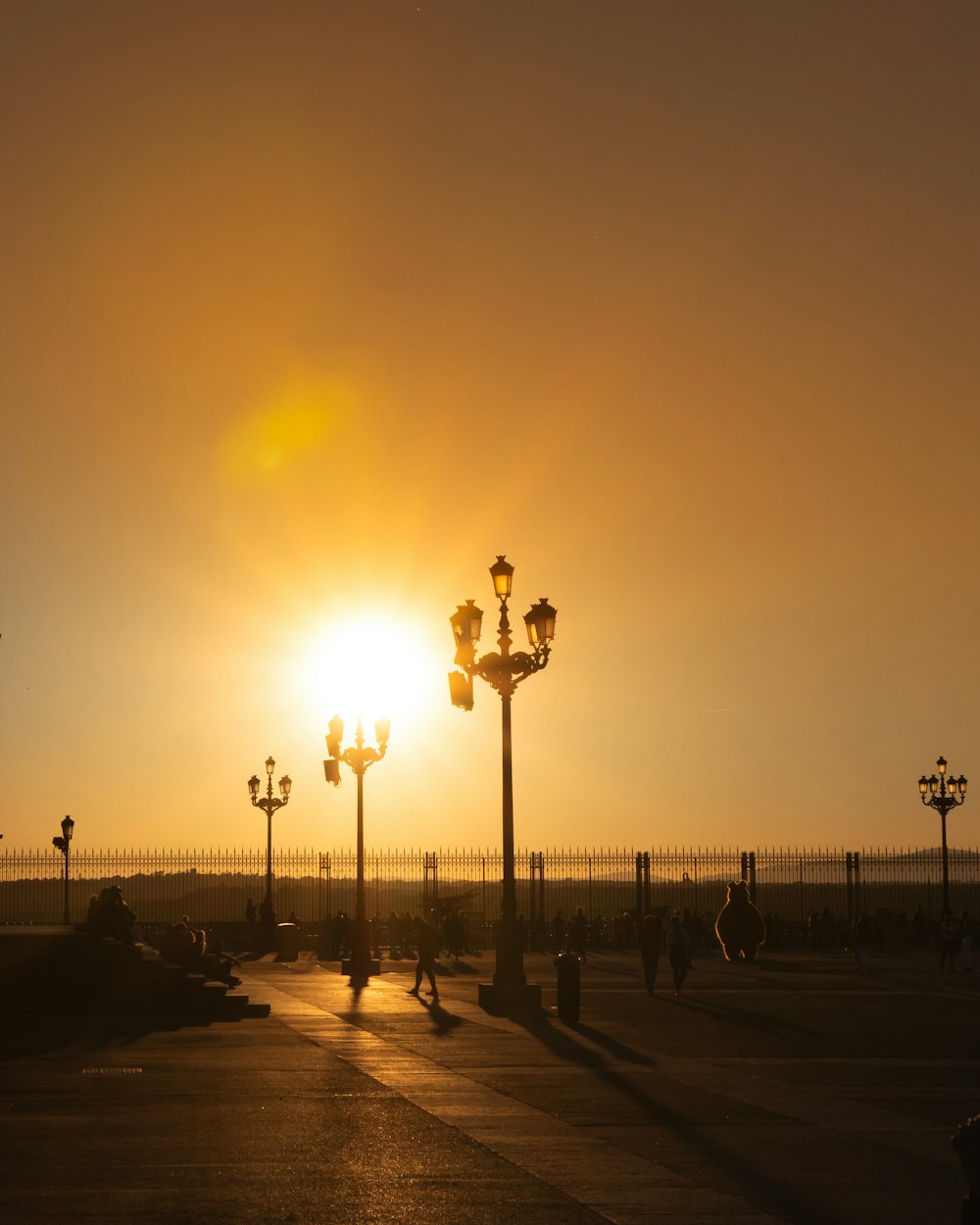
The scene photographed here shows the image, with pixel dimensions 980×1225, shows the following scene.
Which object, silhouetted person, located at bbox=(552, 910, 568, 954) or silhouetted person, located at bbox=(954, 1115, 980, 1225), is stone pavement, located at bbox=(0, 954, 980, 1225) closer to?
silhouetted person, located at bbox=(954, 1115, 980, 1225)

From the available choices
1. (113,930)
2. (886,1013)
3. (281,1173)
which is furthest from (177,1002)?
(281,1173)

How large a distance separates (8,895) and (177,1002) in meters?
123

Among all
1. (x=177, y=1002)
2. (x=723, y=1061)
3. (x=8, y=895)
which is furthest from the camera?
(x=8, y=895)

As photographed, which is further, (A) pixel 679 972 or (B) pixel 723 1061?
(A) pixel 679 972

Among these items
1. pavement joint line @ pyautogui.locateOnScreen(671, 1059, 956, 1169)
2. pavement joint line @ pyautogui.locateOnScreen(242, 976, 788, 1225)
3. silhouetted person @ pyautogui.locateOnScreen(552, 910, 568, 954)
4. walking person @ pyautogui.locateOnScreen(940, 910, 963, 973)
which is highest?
pavement joint line @ pyautogui.locateOnScreen(242, 976, 788, 1225)

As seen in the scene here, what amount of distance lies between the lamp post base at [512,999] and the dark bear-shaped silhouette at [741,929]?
616 inches

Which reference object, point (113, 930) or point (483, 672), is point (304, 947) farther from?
point (483, 672)

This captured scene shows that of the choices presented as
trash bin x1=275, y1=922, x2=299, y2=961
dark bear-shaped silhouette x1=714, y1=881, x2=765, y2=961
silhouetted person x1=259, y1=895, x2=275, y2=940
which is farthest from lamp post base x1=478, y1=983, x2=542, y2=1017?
silhouetted person x1=259, y1=895, x2=275, y2=940

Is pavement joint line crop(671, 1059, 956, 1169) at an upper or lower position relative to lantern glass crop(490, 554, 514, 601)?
lower

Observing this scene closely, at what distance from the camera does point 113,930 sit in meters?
27.7

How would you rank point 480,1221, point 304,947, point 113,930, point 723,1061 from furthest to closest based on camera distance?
point 304,947 < point 113,930 < point 723,1061 < point 480,1221

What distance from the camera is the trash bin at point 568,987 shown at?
22.6m

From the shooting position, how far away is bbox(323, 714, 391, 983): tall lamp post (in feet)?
124

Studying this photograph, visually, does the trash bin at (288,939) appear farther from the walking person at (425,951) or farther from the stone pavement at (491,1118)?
the stone pavement at (491,1118)
